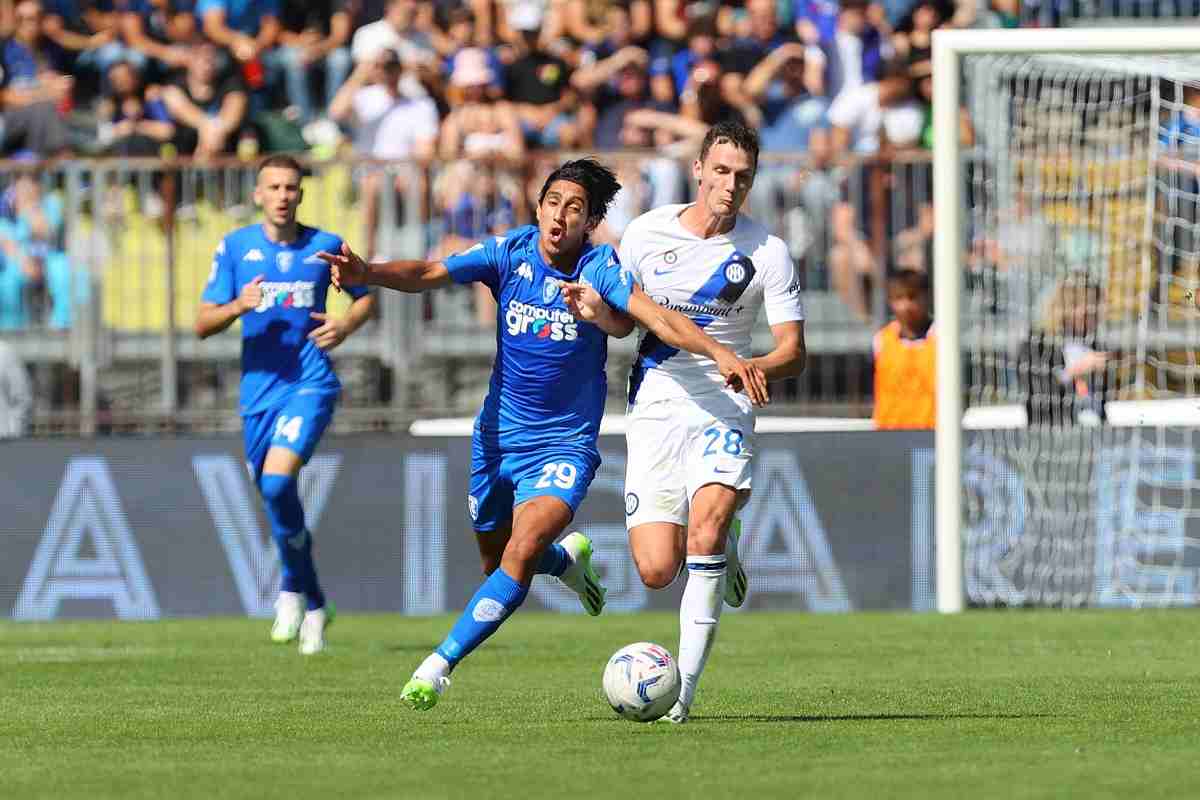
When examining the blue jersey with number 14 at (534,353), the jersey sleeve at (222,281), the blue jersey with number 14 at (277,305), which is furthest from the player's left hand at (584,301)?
the jersey sleeve at (222,281)

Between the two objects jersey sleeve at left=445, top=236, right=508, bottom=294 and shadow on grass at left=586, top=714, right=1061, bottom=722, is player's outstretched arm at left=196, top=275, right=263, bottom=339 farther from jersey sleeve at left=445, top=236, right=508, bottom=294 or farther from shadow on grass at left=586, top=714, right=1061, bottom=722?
shadow on grass at left=586, top=714, right=1061, bottom=722

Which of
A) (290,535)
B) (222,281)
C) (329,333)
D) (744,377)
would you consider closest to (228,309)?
(222,281)

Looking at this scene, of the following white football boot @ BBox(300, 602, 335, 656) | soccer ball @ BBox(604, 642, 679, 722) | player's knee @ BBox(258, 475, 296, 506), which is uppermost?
player's knee @ BBox(258, 475, 296, 506)

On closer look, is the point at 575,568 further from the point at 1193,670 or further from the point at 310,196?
the point at 310,196

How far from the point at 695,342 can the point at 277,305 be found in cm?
499

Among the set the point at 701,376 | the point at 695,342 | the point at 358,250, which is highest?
the point at 358,250

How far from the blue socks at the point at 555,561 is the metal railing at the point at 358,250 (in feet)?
22.6

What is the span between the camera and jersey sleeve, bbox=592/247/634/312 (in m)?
9.23

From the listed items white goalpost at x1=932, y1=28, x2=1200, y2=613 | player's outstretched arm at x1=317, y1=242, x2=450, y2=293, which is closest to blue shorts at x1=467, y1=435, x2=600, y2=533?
player's outstretched arm at x1=317, y1=242, x2=450, y2=293

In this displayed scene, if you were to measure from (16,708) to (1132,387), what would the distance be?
9.82m

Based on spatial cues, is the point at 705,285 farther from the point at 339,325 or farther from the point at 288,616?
the point at 288,616

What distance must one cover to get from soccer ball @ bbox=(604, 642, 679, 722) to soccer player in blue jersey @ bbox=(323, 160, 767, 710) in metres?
0.67

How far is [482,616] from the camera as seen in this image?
925 centimetres

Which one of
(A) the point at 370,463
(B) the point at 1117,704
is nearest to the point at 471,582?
(A) the point at 370,463
